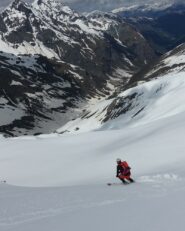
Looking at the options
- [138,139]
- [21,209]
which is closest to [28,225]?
[21,209]

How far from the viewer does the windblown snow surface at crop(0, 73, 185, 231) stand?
23.2 metres

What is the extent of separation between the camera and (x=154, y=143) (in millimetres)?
56938

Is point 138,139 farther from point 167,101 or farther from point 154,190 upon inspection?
point 167,101

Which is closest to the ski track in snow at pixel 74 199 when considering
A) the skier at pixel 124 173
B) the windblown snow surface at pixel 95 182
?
the windblown snow surface at pixel 95 182

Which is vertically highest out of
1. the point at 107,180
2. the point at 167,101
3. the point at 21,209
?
the point at 167,101

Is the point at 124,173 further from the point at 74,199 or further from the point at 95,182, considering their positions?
the point at 95,182

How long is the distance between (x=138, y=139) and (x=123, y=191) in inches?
1176

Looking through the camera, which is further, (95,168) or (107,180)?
(95,168)

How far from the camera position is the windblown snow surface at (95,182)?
23.2m

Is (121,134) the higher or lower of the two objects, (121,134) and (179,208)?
the higher

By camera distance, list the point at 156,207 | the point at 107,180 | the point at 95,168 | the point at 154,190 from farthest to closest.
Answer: the point at 95,168 < the point at 107,180 < the point at 154,190 < the point at 156,207

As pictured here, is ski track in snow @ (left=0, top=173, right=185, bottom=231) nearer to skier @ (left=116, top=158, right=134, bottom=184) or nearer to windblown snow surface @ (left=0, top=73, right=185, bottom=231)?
windblown snow surface @ (left=0, top=73, right=185, bottom=231)

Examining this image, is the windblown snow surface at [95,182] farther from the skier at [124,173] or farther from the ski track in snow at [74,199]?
the skier at [124,173]

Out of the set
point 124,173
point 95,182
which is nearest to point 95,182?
point 95,182
